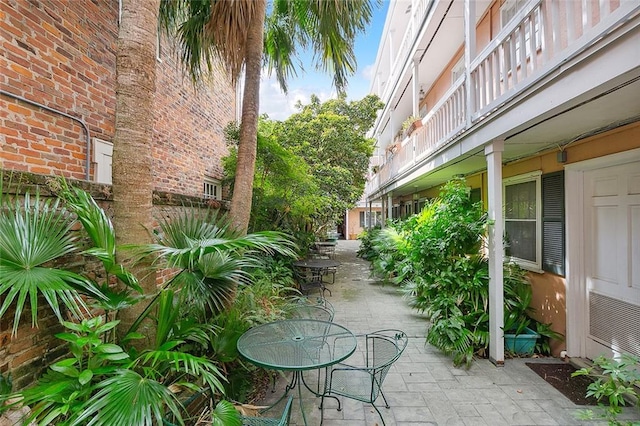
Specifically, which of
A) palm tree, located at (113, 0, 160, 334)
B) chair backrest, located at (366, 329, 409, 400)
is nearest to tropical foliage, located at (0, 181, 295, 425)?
palm tree, located at (113, 0, 160, 334)

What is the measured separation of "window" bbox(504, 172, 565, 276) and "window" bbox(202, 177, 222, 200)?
21.3ft

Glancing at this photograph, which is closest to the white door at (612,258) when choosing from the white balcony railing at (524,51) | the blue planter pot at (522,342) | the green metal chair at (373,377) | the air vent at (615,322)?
the air vent at (615,322)

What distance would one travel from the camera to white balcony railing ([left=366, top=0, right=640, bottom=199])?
2.04m

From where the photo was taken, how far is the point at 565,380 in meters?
3.26

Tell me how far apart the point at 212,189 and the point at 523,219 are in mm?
7041

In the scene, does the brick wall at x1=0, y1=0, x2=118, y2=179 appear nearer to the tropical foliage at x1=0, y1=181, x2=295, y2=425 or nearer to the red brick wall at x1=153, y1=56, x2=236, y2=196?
the red brick wall at x1=153, y1=56, x2=236, y2=196

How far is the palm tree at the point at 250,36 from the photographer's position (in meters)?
3.71

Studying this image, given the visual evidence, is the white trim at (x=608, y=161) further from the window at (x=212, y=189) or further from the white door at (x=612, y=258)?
the window at (x=212, y=189)

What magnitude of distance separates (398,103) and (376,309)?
7.82 metres

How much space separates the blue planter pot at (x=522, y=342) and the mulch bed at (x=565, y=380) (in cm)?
21

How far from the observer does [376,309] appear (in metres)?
6.00

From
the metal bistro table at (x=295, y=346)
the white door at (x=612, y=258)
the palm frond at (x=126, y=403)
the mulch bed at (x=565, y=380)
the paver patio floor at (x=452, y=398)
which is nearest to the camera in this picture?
the palm frond at (x=126, y=403)

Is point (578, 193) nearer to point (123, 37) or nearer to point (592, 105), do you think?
point (592, 105)

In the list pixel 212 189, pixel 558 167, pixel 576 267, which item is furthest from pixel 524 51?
pixel 212 189
